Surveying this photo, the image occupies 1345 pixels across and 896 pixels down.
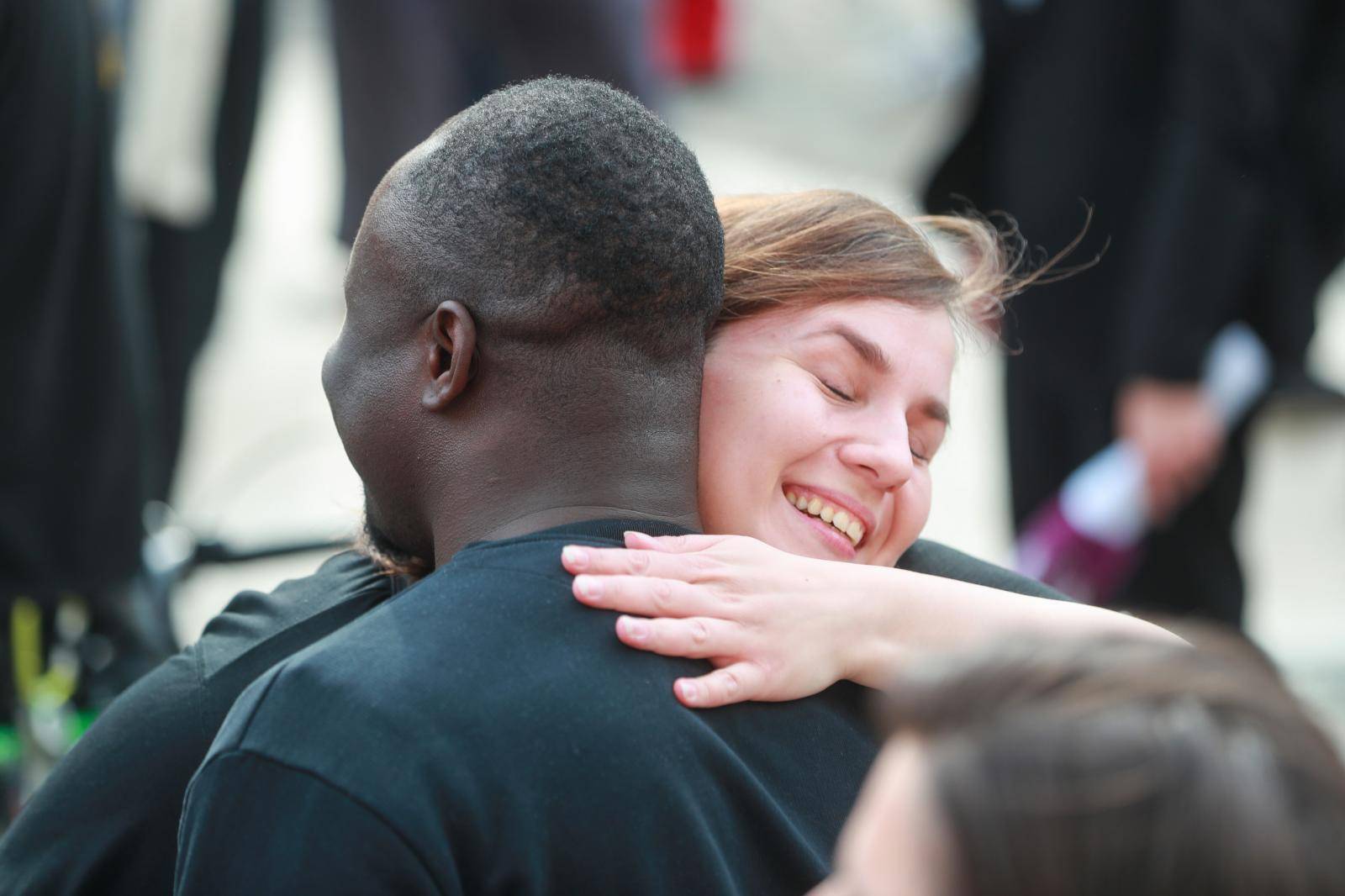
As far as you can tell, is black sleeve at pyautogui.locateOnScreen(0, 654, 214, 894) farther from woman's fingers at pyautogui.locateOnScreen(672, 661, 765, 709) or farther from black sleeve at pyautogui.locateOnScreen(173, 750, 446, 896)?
woman's fingers at pyautogui.locateOnScreen(672, 661, 765, 709)

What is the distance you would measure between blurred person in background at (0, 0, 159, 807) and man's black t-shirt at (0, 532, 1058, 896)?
2014mm

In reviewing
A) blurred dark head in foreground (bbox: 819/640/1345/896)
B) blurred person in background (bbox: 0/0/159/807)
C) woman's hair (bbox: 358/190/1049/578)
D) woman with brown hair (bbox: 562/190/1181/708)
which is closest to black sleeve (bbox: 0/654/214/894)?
woman's hair (bbox: 358/190/1049/578)

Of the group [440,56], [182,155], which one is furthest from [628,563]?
[440,56]

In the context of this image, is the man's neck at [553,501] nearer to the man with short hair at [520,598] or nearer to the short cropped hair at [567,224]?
the man with short hair at [520,598]

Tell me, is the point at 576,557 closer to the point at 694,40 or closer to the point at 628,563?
the point at 628,563

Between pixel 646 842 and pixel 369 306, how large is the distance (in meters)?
0.56

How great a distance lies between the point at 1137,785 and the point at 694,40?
34.1 feet

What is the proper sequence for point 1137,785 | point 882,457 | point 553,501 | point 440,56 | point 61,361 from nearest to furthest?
1. point 1137,785
2. point 553,501
3. point 882,457
4. point 61,361
5. point 440,56

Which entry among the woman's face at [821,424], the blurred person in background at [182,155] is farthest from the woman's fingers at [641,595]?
the blurred person in background at [182,155]

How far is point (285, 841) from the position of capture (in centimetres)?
119

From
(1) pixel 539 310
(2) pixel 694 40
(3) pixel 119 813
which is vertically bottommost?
(2) pixel 694 40

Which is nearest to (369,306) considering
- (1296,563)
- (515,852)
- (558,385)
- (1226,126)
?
(558,385)

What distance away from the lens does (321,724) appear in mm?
1208

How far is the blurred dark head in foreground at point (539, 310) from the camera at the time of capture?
1.38 m
